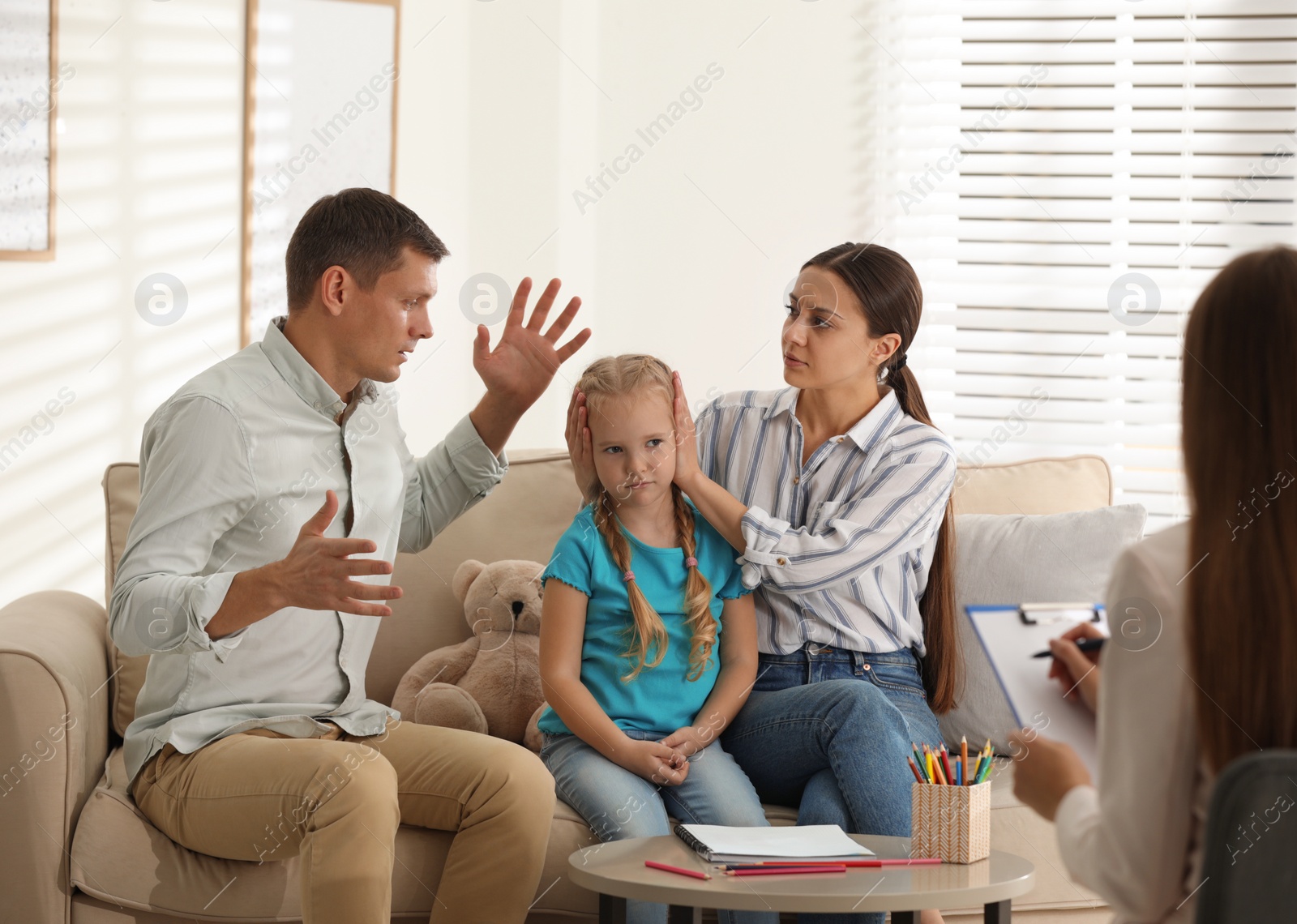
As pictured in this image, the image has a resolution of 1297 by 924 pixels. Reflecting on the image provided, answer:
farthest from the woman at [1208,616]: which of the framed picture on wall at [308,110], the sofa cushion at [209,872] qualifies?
the framed picture on wall at [308,110]

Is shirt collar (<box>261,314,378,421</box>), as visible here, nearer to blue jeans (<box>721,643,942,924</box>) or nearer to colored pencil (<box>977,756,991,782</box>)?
blue jeans (<box>721,643,942,924</box>)

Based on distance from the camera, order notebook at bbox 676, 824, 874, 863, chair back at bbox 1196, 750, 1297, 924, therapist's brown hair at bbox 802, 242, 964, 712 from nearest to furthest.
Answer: chair back at bbox 1196, 750, 1297, 924 → notebook at bbox 676, 824, 874, 863 → therapist's brown hair at bbox 802, 242, 964, 712

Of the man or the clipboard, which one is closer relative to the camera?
the clipboard

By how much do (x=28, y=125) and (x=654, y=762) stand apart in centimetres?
221

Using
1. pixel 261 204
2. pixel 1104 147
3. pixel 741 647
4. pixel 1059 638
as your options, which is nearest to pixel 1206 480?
pixel 1059 638

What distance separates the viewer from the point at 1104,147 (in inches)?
115

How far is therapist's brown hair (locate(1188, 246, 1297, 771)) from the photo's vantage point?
75 cm

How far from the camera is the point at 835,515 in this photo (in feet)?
6.04

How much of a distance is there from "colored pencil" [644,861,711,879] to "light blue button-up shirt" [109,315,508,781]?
21.7 inches

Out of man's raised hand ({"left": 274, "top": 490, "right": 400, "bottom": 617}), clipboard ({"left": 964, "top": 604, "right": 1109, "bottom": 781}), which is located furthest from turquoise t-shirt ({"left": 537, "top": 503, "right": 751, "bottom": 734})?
clipboard ({"left": 964, "top": 604, "right": 1109, "bottom": 781})

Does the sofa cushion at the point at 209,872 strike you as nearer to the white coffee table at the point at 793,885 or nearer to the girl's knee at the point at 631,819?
the girl's knee at the point at 631,819

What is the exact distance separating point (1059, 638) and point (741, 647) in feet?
2.94

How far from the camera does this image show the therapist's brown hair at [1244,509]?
754 mm

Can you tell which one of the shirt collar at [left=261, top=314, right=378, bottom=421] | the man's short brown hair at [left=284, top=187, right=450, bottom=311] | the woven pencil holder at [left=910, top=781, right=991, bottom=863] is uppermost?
the man's short brown hair at [left=284, top=187, right=450, bottom=311]
